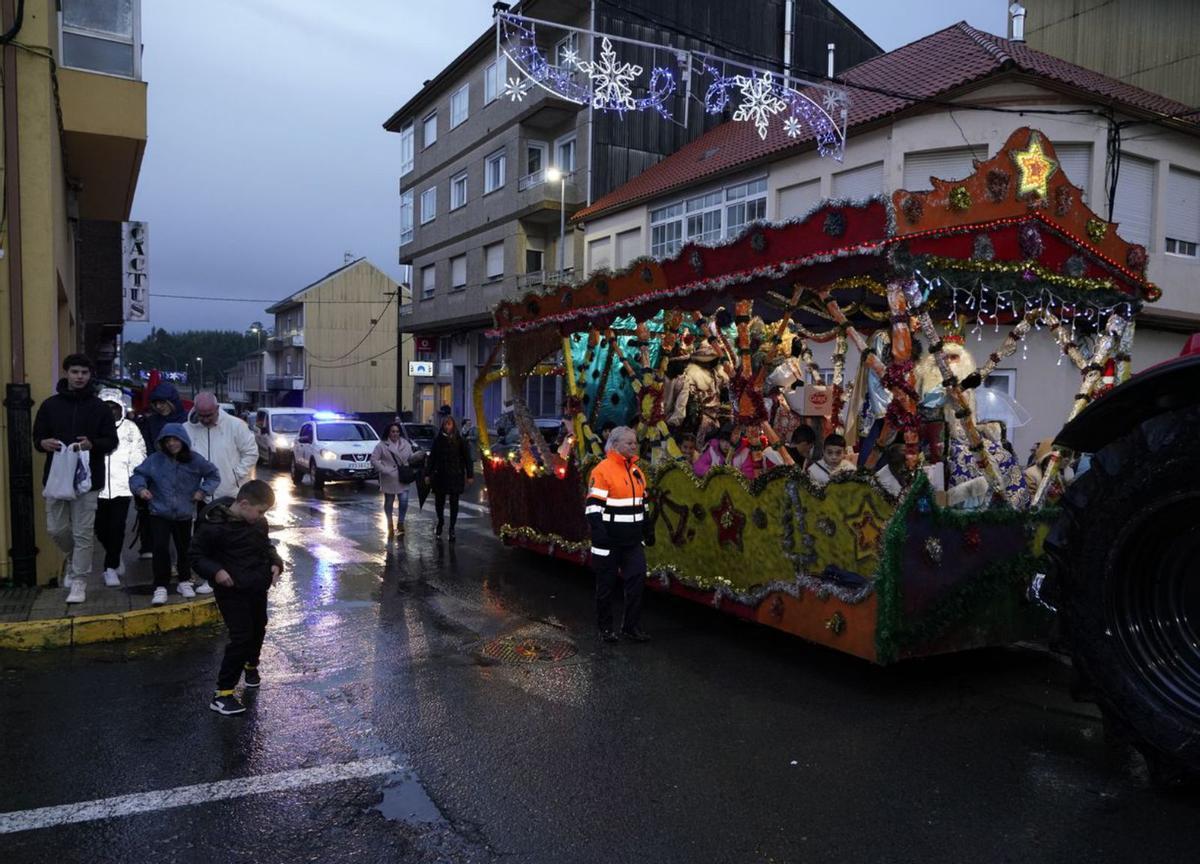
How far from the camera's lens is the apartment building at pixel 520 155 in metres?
25.0

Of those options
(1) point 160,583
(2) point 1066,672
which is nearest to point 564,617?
(1) point 160,583

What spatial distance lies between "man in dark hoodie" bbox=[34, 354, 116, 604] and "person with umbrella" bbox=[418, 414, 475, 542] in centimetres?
518

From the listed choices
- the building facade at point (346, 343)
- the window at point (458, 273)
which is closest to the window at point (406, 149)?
the window at point (458, 273)

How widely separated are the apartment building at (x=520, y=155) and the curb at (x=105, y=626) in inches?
630

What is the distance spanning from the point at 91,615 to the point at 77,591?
0.54 metres

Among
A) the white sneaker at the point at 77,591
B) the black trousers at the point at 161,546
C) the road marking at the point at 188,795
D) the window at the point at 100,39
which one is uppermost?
the window at the point at 100,39

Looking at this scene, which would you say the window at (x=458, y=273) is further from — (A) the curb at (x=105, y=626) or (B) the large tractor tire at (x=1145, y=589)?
(B) the large tractor tire at (x=1145, y=589)

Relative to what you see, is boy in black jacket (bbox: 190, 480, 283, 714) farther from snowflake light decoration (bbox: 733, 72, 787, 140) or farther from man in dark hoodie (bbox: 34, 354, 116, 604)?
snowflake light decoration (bbox: 733, 72, 787, 140)

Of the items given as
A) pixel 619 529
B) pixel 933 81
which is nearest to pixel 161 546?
pixel 619 529

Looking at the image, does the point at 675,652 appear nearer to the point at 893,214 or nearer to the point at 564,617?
the point at 564,617

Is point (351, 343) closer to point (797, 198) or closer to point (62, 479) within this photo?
point (797, 198)

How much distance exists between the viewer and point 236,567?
5262mm

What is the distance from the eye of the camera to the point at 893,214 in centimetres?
551

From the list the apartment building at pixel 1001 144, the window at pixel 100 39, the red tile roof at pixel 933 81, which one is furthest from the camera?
the red tile roof at pixel 933 81
